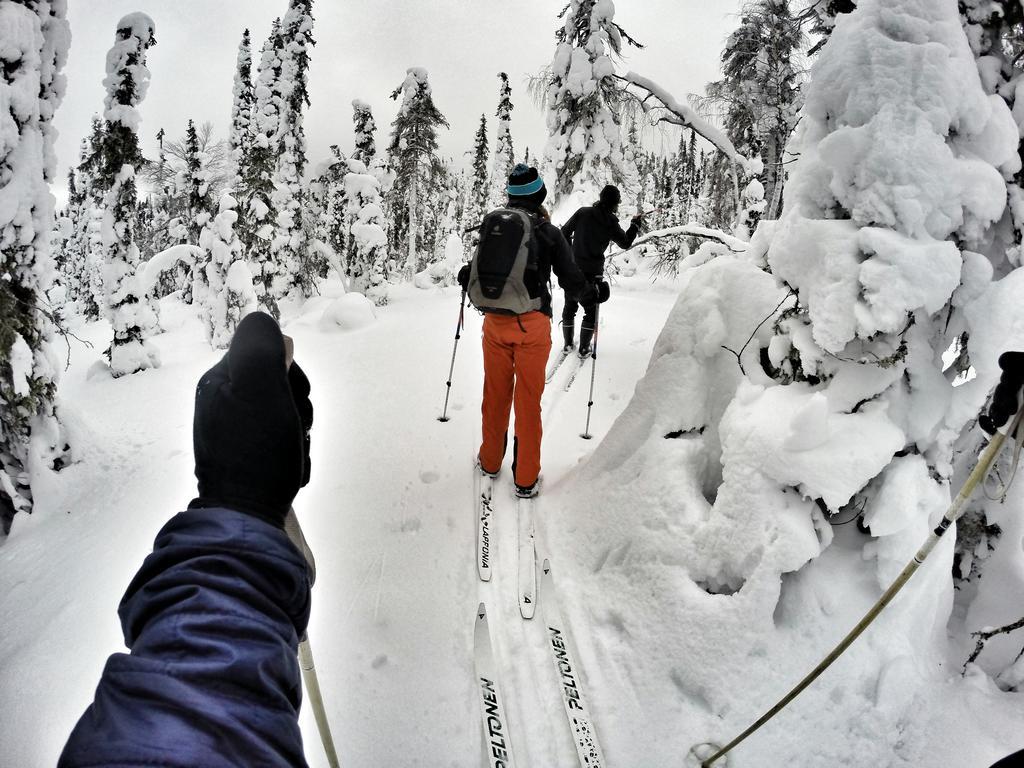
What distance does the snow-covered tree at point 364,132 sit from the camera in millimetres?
24484

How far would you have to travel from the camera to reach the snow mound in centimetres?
1028

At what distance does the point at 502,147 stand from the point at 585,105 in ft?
93.4

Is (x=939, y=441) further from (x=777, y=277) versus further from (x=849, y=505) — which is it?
(x=777, y=277)

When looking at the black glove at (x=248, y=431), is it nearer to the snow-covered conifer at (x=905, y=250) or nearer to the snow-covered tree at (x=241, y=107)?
the snow-covered conifer at (x=905, y=250)

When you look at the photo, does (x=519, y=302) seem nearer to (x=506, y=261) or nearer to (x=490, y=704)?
(x=506, y=261)

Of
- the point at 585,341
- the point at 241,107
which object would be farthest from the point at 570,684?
the point at 241,107

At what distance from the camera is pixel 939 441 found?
8.72ft

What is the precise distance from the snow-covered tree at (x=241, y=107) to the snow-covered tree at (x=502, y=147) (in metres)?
14.8

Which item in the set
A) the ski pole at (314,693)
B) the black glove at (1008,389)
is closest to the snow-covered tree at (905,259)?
the black glove at (1008,389)

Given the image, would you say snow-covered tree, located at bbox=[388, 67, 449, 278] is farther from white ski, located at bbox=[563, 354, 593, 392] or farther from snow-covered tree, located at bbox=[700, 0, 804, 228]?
white ski, located at bbox=[563, 354, 593, 392]

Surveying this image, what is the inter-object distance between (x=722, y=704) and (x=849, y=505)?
1.31 meters

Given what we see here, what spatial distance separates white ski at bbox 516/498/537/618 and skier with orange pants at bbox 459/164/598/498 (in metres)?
0.19

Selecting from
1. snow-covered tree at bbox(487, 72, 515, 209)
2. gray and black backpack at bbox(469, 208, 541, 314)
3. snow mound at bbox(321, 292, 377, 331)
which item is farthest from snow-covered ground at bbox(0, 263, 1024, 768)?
snow-covered tree at bbox(487, 72, 515, 209)

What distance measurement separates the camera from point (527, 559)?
3723 millimetres
